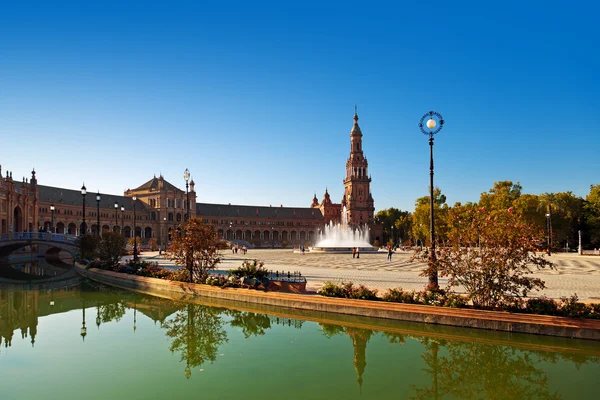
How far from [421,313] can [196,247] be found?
11.9 metres

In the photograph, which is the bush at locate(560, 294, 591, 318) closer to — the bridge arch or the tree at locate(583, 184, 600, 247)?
the bridge arch

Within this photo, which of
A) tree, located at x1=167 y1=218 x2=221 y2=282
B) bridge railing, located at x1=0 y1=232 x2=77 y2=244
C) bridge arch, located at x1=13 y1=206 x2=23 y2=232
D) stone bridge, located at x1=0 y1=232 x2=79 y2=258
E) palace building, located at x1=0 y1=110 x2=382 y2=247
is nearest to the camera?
tree, located at x1=167 y1=218 x2=221 y2=282

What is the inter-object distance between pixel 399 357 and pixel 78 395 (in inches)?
318

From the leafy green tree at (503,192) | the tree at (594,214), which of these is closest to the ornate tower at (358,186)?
the leafy green tree at (503,192)

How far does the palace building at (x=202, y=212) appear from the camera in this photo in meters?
99.3

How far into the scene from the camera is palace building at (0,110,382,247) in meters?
99.3

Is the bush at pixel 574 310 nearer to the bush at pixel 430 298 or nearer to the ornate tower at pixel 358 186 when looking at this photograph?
the bush at pixel 430 298

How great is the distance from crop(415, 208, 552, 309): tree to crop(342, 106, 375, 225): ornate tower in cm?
10327

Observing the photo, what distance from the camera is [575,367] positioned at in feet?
34.6

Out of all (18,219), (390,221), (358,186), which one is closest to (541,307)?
(18,219)

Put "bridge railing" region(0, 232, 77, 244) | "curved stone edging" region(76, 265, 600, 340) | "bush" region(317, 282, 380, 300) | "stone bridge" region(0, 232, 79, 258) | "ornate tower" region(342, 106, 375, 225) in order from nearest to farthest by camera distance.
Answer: "curved stone edging" region(76, 265, 600, 340)
"bush" region(317, 282, 380, 300)
"stone bridge" region(0, 232, 79, 258)
"bridge railing" region(0, 232, 77, 244)
"ornate tower" region(342, 106, 375, 225)

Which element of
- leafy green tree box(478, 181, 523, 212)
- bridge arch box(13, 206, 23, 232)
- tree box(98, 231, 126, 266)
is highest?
leafy green tree box(478, 181, 523, 212)

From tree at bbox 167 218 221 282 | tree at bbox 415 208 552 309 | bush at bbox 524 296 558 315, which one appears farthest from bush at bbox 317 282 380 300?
tree at bbox 167 218 221 282

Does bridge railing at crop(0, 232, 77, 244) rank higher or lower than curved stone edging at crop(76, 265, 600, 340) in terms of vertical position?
higher
